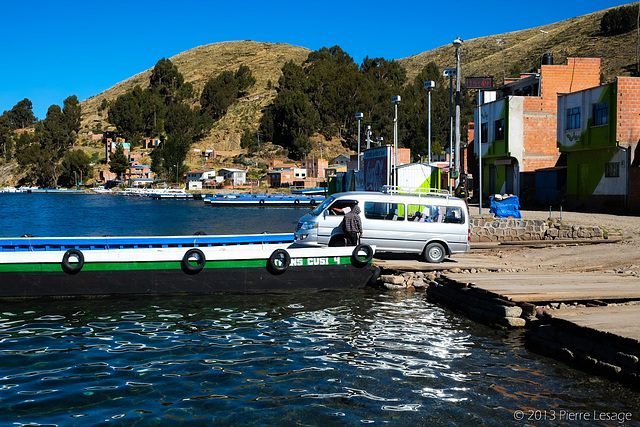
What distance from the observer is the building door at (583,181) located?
36.1 metres

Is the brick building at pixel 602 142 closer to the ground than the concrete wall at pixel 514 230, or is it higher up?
higher up

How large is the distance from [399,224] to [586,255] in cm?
660

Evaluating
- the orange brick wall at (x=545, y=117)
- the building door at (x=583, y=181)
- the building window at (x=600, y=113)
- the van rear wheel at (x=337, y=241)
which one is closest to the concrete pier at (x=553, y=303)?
the van rear wheel at (x=337, y=241)

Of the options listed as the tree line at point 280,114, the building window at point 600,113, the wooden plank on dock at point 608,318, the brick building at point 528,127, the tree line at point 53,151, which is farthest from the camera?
the tree line at point 53,151

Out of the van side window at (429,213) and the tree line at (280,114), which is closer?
the van side window at (429,213)

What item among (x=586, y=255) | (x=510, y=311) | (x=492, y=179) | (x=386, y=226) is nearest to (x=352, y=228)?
(x=386, y=226)

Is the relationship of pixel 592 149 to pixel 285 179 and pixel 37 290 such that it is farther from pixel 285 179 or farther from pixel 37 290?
pixel 285 179

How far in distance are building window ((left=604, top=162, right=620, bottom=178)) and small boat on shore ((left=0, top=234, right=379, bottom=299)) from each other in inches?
898

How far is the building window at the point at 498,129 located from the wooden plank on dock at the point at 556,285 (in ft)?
94.3

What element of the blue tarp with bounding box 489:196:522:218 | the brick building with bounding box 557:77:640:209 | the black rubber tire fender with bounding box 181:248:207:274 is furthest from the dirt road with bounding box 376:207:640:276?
the brick building with bounding box 557:77:640:209

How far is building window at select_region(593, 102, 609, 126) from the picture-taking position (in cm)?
3375

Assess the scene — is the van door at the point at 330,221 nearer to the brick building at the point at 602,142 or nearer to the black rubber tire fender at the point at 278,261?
the black rubber tire fender at the point at 278,261

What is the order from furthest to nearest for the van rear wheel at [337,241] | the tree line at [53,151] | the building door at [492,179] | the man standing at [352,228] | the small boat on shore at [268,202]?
the tree line at [53,151] < the small boat on shore at [268,202] < the building door at [492,179] < the van rear wheel at [337,241] < the man standing at [352,228]

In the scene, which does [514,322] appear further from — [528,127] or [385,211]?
[528,127]
